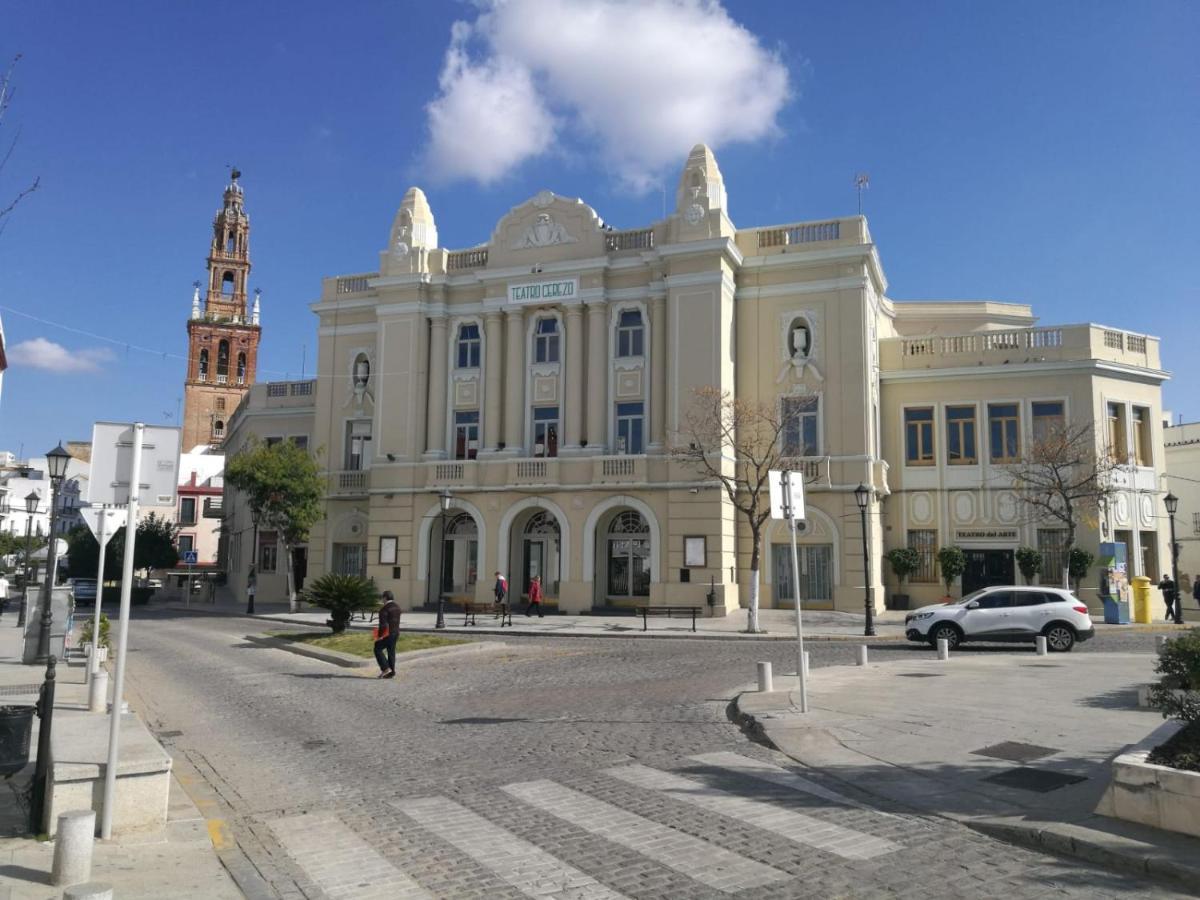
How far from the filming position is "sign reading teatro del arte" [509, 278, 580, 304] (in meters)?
36.5

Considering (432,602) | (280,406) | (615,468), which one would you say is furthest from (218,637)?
(280,406)

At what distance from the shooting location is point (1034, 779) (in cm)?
865

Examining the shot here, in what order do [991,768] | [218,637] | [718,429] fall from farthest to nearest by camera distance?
[718,429] → [218,637] → [991,768]

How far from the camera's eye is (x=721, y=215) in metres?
34.7

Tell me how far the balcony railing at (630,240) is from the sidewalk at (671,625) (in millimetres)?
14345

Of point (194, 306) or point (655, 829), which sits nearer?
point (655, 829)

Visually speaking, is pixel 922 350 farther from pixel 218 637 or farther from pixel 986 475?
pixel 218 637

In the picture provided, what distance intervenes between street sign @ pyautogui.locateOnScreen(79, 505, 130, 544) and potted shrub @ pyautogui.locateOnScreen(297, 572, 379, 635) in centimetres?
839

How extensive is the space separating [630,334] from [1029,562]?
1698 cm

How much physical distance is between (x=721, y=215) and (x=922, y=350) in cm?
1005

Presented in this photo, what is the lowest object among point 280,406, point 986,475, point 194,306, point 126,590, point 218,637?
point 218,637

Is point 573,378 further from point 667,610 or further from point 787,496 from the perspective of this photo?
point 787,496

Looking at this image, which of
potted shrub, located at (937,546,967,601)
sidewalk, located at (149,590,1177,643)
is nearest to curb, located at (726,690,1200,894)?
sidewalk, located at (149,590,1177,643)

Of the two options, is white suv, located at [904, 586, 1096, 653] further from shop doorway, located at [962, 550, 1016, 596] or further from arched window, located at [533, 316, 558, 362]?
arched window, located at [533, 316, 558, 362]
